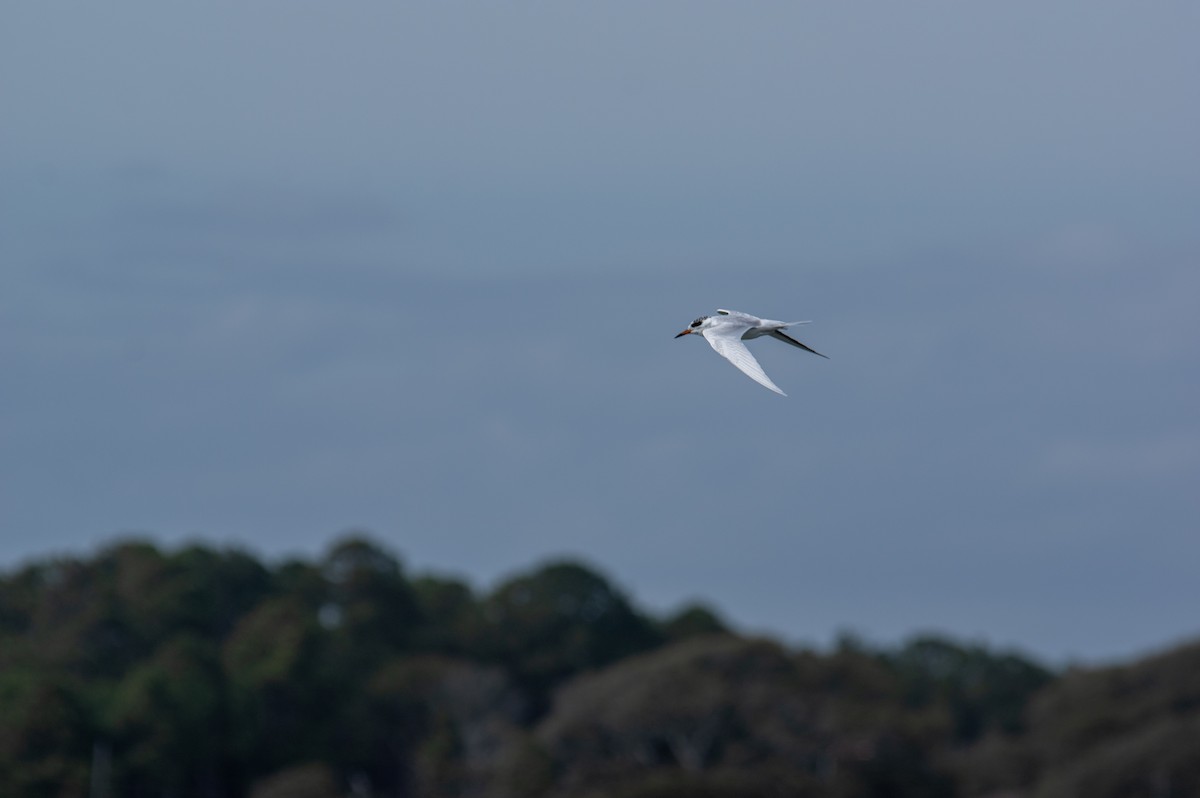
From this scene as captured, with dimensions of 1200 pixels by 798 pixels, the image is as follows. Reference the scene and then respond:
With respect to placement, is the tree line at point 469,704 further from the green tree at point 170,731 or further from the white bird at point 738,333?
the white bird at point 738,333

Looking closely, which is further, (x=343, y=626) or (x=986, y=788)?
(x=343, y=626)

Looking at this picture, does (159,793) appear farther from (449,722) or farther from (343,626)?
(343,626)

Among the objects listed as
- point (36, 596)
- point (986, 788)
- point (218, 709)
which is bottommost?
point (986, 788)

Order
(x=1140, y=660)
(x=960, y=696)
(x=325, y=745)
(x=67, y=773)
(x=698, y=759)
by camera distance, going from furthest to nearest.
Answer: (x=960, y=696) → (x=1140, y=660) → (x=325, y=745) → (x=698, y=759) → (x=67, y=773)

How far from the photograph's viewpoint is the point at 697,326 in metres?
34.5

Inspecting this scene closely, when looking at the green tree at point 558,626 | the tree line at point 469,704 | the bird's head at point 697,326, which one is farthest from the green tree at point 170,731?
the bird's head at point 697,326

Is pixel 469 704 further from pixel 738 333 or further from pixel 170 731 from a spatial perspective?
pixel 738 333

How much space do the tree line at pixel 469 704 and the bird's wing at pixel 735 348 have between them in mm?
57080

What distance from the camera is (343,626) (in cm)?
12162

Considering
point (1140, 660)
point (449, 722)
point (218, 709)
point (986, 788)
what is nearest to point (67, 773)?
point (218, 709)

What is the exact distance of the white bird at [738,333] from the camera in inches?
1233

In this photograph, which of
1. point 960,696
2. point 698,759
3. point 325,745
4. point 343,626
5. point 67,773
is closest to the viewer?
point 67,773

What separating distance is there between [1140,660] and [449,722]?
113 feet

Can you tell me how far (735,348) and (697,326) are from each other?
8.92 ft
